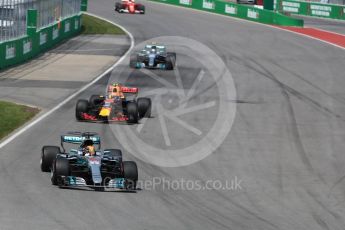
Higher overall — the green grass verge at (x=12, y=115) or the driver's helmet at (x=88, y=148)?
the driver's helmet at (x=88, y=148)

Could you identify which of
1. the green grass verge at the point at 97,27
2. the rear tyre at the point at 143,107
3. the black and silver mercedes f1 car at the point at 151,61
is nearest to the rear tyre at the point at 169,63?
the black and silver mercedes f1 car at the point at 151,61

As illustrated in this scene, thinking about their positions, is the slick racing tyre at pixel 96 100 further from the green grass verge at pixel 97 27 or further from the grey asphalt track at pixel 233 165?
the green grass verge at pixel 97 27

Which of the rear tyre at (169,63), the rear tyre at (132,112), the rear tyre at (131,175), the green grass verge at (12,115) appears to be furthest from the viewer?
the rear tyre at (169,63)

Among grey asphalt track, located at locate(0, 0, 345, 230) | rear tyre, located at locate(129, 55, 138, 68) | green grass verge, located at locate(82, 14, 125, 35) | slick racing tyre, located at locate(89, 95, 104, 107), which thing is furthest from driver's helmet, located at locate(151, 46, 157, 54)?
green grass verge, located at locate(82, 14, 125, 35)

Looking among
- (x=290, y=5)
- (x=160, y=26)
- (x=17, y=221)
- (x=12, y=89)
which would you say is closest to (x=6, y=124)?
→ (x=12, y=89)

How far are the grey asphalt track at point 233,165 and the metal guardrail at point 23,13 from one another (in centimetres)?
492

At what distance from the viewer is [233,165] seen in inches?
909

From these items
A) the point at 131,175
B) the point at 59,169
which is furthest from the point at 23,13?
the point at 59,169

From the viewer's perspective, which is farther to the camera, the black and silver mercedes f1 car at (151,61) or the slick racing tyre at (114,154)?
the black and silver mercedes f1 car at (151,61)

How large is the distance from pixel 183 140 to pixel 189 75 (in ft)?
49.5

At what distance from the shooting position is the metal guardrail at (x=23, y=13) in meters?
39.1

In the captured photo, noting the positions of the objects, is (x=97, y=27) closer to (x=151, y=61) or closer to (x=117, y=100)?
(x=151, y=61)

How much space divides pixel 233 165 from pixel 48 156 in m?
5.21

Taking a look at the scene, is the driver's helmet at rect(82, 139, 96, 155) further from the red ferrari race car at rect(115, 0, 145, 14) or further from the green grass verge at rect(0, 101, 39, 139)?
the red ferrari race car at rect(115, 0, 145, 14)
